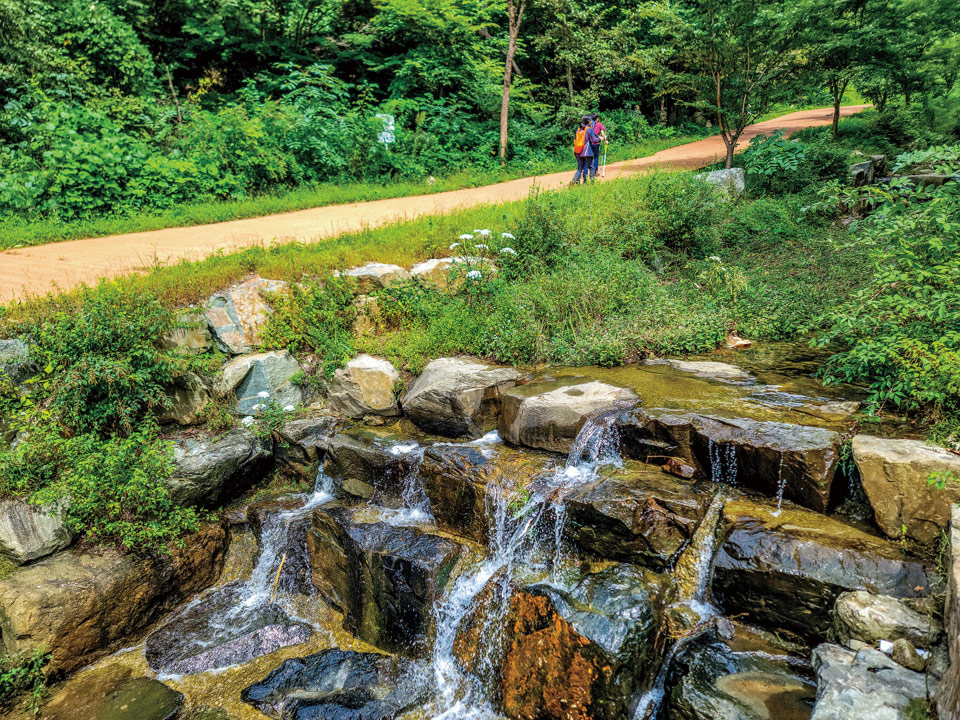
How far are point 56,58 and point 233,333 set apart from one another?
10.3m

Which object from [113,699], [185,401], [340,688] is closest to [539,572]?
[340,688]

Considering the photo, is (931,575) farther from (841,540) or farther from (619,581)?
(619,581)

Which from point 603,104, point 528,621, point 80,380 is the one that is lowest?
point 528,621

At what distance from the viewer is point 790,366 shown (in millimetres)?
6125

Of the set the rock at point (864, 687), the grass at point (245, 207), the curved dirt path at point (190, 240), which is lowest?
the rock at point (864, 687)

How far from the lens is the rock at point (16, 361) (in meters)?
5.87

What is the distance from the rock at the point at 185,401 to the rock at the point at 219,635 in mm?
1994

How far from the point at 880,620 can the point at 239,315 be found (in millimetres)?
6812

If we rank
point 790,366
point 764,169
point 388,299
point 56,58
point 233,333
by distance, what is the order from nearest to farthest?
1. point 790,366
2. point 233,333
3. point 388,299
4. point 764,169
5. point 56,58

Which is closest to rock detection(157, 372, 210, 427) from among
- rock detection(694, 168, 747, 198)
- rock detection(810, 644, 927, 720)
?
rock detection(810, 644, 927, 720)

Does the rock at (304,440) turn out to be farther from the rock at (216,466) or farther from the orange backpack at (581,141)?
the orange backpack at (581,141)

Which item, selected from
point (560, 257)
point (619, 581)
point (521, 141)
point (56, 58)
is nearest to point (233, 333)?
point (560, 257)

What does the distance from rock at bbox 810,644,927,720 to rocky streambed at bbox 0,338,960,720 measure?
0.04ft

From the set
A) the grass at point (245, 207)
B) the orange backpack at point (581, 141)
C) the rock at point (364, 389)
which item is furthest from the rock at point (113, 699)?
the orange backpack at point (581, 141)
